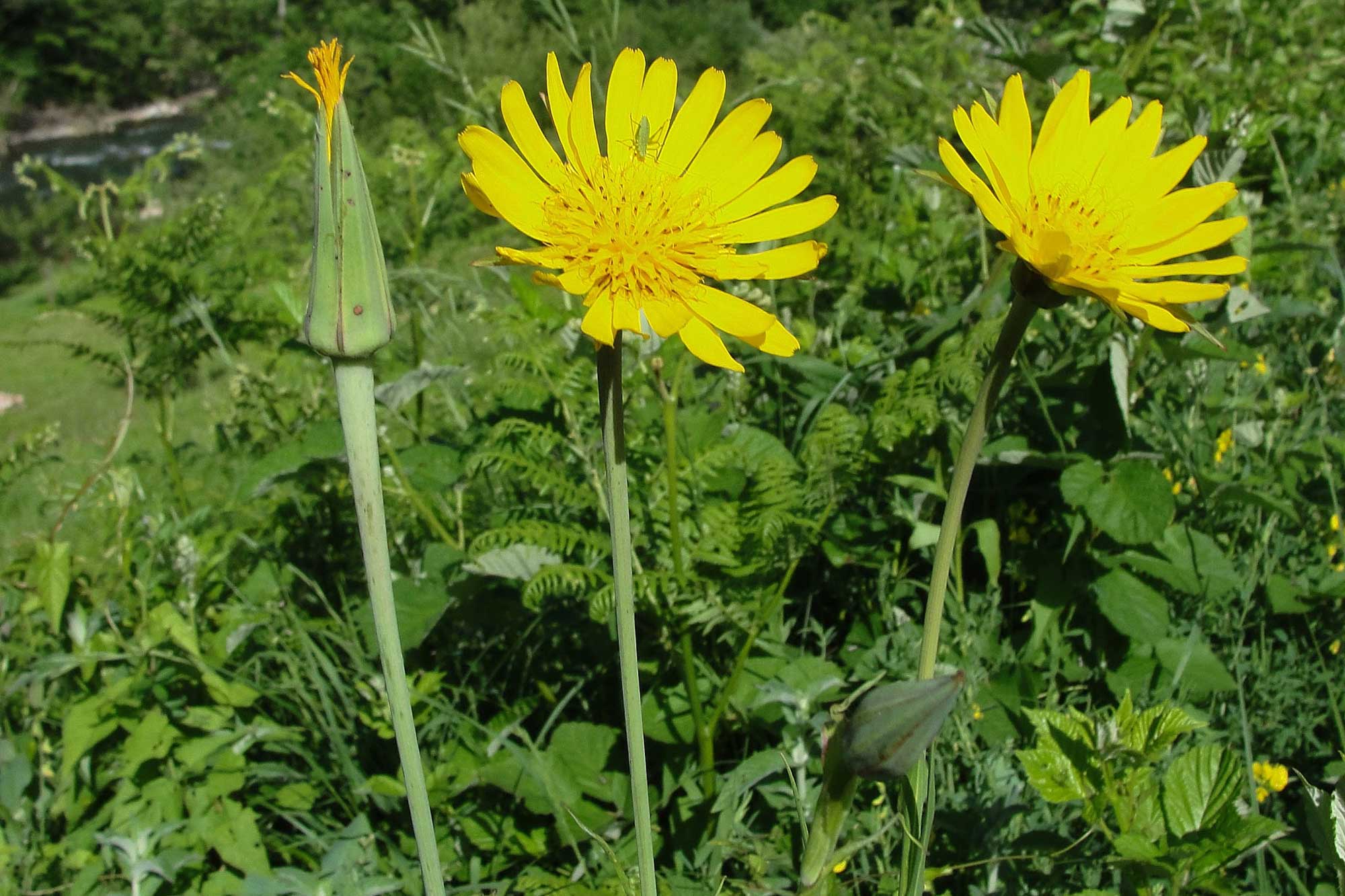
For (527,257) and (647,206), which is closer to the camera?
(527,257)

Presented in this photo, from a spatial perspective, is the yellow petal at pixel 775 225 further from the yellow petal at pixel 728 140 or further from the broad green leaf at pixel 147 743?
the broad green leaf at pixel 147 743

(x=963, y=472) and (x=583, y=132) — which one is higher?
(x=583, y=132)

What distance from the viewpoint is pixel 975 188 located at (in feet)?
3.20

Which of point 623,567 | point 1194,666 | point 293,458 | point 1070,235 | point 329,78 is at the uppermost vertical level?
point 329,78

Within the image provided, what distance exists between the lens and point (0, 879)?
5.47 feet

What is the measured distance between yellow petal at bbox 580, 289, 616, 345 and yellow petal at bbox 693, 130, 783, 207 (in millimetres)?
246

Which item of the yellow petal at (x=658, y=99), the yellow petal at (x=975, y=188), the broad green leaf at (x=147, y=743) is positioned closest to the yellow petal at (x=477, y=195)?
the yellow petal at (x=658, y=99)

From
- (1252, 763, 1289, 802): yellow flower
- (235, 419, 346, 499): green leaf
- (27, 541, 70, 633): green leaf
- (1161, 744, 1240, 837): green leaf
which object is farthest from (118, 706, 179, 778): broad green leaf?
(1252, 763, 1289, 802): yellow flower

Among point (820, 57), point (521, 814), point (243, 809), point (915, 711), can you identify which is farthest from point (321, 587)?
point (820, 57)

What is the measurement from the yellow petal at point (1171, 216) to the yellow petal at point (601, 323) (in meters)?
0.56

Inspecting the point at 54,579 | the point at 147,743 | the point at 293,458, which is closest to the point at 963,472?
the point at 293,458

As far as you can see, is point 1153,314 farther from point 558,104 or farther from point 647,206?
point 558,104

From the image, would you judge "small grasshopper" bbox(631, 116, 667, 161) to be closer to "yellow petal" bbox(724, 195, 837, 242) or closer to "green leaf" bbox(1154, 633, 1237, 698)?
"yellow petal" bbox(724, 195, 837, 242)

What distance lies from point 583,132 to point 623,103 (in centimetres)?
7
